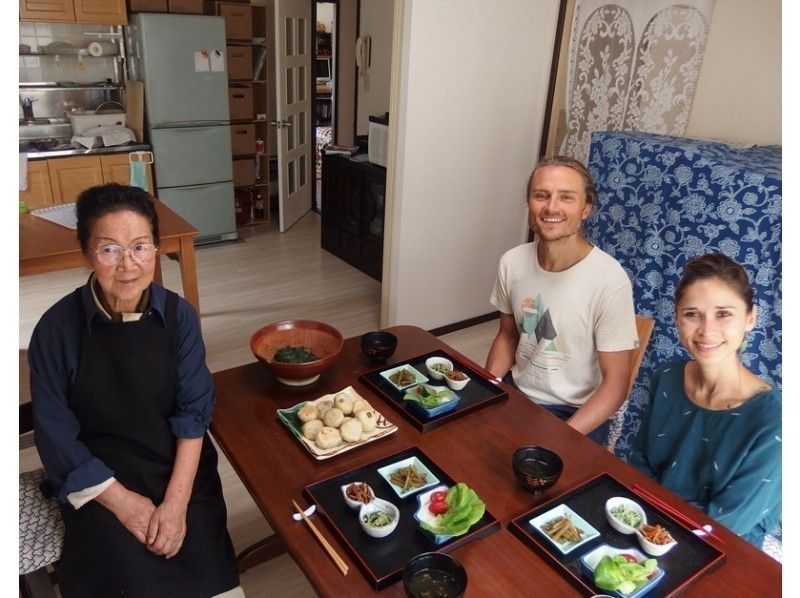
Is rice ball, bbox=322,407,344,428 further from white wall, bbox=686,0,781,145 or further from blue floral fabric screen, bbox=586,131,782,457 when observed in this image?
white wall, bbox=686,0,781,145

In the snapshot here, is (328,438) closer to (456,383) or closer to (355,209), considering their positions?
(456,383)

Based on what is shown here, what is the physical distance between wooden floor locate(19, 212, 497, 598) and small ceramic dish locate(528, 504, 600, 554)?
5.19ft

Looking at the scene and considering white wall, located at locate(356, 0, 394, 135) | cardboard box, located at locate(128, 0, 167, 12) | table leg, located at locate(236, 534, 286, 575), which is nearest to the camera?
table leg, located at locate(236, 534, 286, 575)

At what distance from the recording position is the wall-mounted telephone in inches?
221

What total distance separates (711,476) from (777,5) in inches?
84.1

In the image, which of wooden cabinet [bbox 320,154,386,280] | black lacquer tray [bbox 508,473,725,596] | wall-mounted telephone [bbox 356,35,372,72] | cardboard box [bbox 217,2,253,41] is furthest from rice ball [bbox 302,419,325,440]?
wall-mounted telephone [bbox 356,35,372,72]

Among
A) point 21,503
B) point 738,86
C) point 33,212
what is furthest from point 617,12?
point 21,503

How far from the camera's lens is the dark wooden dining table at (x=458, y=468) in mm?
1052

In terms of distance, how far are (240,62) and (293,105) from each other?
54 cm

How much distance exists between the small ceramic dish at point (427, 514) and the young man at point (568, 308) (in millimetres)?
629

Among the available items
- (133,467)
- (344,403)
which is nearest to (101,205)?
(133,467)

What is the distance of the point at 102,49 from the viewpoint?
4.44m

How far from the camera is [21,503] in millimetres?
1468

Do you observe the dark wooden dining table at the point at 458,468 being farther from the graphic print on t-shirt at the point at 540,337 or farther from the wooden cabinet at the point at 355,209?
the wooden cabinet at the point at 355,209
